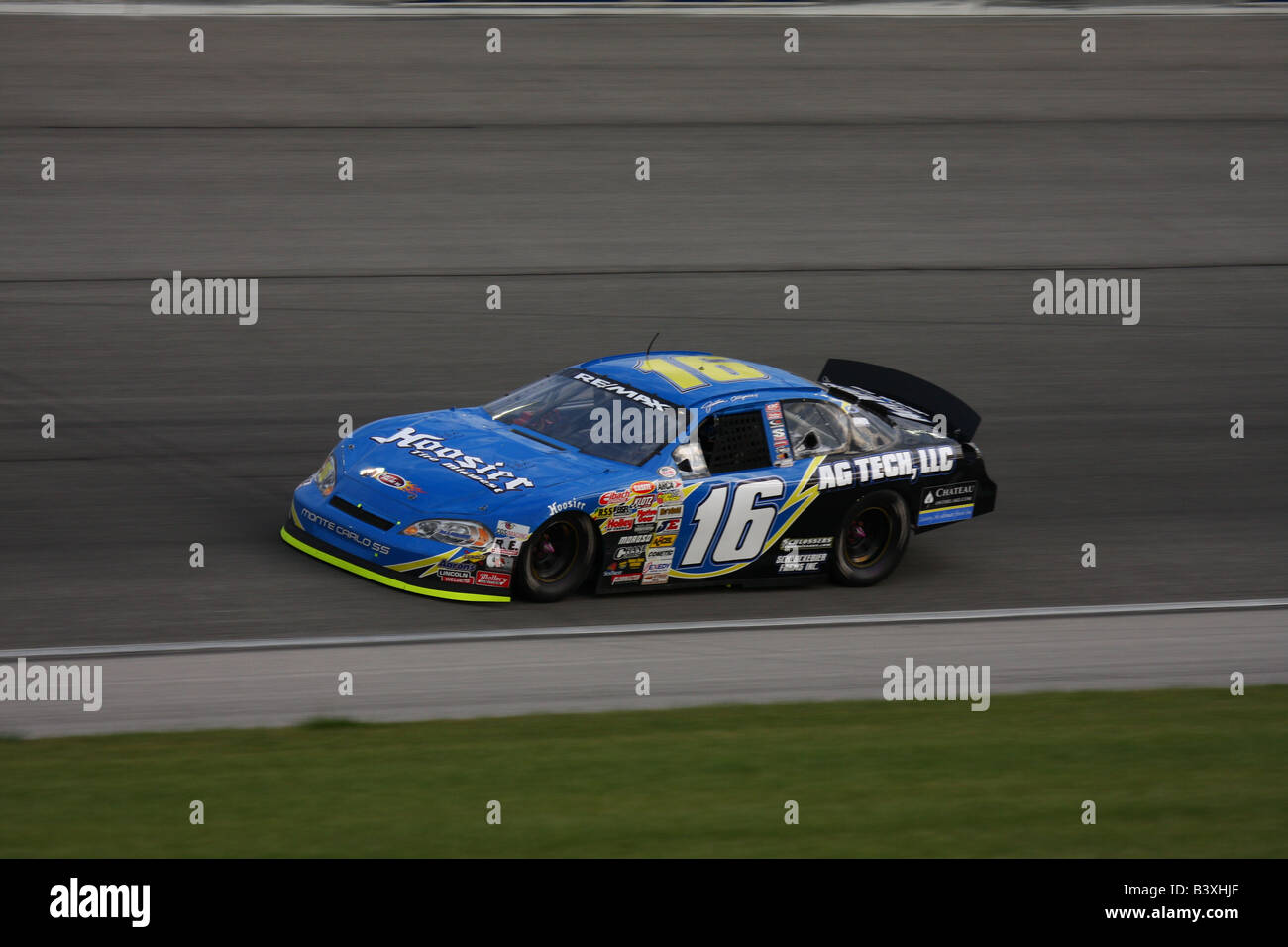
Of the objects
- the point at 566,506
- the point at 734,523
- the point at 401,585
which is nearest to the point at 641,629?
the point at 566,506

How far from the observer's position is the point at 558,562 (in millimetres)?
9594

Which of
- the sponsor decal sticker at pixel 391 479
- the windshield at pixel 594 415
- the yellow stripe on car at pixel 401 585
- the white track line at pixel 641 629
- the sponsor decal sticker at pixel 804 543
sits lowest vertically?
the white track line at pixel 641 629

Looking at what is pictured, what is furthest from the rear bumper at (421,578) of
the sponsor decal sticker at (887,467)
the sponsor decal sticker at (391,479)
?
the sponsor decal sticker at (887,467)

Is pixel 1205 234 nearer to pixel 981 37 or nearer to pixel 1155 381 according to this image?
pixel 1155 381

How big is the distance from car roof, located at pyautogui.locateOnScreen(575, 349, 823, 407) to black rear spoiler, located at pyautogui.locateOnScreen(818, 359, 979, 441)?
956 millimetres

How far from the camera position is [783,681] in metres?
8.64

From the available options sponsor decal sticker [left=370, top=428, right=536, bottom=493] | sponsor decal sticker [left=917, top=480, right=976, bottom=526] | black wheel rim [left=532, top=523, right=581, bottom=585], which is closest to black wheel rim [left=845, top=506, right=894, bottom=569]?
sponsor decal sticker [left=917, top=480, right=976, bottom=526]

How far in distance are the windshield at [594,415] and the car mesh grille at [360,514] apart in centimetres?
125

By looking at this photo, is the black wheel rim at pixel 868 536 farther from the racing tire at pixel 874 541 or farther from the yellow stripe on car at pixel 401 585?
the yellow stripe on car at pixel 401 585

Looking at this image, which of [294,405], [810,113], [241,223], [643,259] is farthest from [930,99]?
[294,405]

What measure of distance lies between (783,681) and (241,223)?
9.69 metres

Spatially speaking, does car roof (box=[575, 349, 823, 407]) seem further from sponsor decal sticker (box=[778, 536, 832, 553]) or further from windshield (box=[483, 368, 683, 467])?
sponsor decal sticker (box=[778, 536, 832, 553])

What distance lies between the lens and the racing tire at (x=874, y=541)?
10523 millimetres

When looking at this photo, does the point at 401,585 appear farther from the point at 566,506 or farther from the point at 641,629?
the point at 641,629
